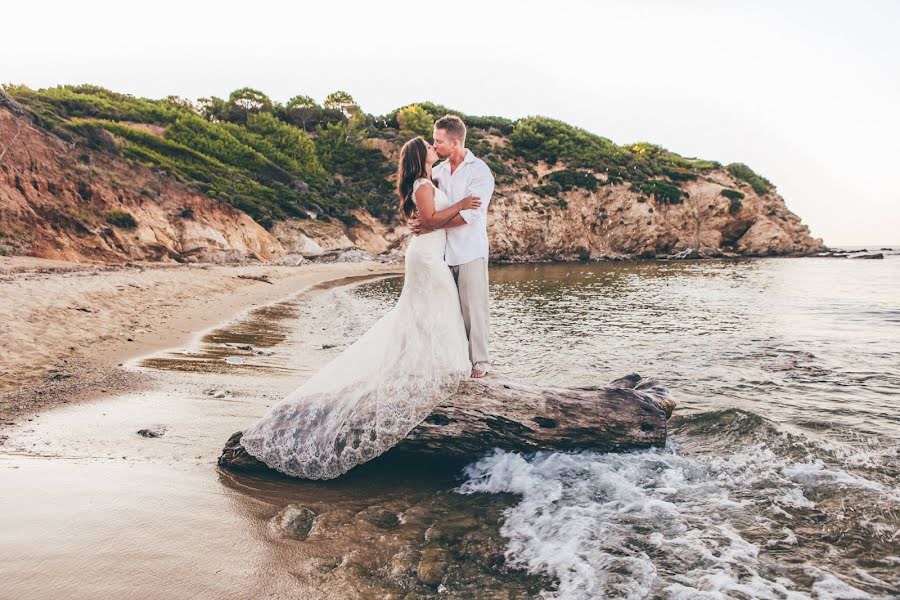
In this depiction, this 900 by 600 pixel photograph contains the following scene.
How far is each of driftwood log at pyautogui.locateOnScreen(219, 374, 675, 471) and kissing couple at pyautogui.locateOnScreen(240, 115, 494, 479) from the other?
0.72ft

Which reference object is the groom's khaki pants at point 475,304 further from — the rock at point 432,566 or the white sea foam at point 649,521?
the rock at point 432,566

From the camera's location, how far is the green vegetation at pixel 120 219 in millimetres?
25703

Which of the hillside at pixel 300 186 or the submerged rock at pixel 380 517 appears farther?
the hillside at pixel 300 186

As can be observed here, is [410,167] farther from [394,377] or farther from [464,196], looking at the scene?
[394,377]

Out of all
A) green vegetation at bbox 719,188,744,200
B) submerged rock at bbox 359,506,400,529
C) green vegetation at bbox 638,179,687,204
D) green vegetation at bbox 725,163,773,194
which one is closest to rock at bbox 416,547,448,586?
submerged rock at bbox 359,506,400,529

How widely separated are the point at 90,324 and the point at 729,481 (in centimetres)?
1036

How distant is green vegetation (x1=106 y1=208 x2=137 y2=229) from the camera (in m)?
25.7

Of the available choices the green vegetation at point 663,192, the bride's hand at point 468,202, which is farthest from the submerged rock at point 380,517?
the green vegetation at point 663,192

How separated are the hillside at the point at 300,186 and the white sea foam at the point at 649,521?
2446 centimetres

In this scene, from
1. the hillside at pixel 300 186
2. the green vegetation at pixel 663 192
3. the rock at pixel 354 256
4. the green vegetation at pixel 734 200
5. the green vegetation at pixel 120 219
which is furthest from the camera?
the green vegetation at pixel 663 192

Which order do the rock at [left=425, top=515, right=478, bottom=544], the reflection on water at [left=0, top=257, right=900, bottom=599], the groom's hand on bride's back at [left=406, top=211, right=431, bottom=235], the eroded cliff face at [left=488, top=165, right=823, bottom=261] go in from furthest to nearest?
the eroded cliff face at [left=488, top=165, right=823, bottom=261], the groom's hand on bride's back at [left=406, top=211, right=431, bottom=235], the rock at [left=425, top=515, right=478, bottom=544], the reflection on water at [left=0, top=257, right=900, bottom=599]

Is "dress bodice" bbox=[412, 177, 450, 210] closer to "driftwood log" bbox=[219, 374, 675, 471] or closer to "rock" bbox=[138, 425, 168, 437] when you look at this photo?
"driftwood log" bbox=[219, 374, 675, 471]

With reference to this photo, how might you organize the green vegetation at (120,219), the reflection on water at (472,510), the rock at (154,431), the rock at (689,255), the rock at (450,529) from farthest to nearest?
the rock at (689,255)
the green vegetation at (120,219)
the rock at (154,431)
the rock at (450,529)
the reflection on water at (472,510)

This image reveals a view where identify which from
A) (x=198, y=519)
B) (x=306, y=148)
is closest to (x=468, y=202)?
Result: (x=198, y=519)
